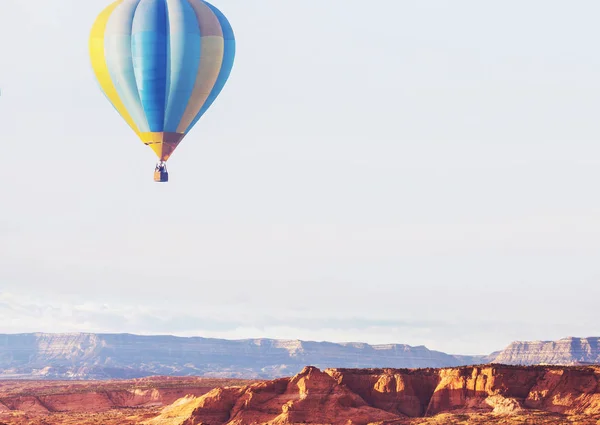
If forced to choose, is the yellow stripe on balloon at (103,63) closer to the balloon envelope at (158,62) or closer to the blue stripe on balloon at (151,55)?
the balloon envelope at (158,62)

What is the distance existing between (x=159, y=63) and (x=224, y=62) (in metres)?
7.05

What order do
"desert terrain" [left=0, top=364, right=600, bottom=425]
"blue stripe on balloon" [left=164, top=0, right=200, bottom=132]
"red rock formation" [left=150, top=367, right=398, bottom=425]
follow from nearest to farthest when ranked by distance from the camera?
1. "blue stripe on balloon" [left=164, top=0, right=200, bottom=132]
2. "desert terrain" [left=0, top=364, right=600, bottom=425]
3. "red rock formation" [left=150, top=367, right=398, bottom=425]

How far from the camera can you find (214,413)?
127250 mm

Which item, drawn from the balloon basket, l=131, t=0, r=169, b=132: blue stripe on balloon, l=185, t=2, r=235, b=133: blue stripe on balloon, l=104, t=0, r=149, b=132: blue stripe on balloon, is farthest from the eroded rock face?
l=131, t=0, r=169, b=132: blue stripe on balloon

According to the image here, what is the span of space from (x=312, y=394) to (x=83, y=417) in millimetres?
46025

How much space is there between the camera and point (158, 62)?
117062 millimetres

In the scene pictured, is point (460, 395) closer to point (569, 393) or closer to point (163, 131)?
point (569, 393)

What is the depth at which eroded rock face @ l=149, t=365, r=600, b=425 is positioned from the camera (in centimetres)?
12101

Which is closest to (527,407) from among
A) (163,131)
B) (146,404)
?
(163,131)

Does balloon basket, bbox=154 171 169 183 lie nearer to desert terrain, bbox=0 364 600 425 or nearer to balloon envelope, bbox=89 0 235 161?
balloon envelope, bbox=89 0 235 161

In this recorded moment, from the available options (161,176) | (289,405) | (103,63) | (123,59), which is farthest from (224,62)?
(289,405)

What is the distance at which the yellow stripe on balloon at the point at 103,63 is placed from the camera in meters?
119

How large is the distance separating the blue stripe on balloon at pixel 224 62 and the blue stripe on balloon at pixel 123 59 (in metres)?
5.41

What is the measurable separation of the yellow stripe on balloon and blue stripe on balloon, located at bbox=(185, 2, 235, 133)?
6348 millimetres
